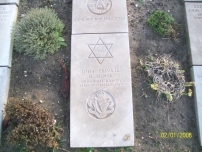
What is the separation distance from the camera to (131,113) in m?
3.86

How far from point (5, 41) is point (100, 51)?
1.58 meters

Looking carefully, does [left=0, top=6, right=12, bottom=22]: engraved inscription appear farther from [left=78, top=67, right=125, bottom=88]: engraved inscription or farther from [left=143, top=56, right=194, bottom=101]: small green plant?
[left=143, top=56, right=194, bottom=101]: small green plant

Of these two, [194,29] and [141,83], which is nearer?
[141,83]


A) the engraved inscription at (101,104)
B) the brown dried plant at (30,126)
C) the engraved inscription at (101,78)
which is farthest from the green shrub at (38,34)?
the engraved inscription at (101,104)

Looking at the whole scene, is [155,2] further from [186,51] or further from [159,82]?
[159,82]

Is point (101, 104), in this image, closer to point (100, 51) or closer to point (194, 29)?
point (100, 51)

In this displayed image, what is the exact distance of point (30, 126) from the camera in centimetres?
353

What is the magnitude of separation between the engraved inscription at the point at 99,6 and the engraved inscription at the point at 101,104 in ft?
4.48

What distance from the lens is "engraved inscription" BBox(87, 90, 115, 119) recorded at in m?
3.86

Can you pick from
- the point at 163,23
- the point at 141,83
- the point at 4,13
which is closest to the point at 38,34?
the point at 4,13

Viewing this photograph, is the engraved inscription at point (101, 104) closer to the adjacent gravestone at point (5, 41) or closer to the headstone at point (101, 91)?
the headstone at point (101, 91)

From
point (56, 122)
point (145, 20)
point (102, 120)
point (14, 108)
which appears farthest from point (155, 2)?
point (14, 108)

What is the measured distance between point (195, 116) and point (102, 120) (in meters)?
1.42

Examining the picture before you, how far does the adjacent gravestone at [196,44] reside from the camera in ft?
13.1
